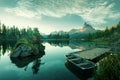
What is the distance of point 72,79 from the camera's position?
21438 millimetres

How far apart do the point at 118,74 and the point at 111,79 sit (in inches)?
29.7

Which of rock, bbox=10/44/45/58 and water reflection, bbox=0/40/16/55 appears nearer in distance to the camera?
rock, bbox=10/44/45/58

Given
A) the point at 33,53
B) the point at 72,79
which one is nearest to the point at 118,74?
the point at 72,79

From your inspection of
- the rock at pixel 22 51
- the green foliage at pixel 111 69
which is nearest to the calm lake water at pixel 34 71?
the rock at pixel 22 51

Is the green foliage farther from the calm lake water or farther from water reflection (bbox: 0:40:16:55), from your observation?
water reflection (bbox: 0:40:16:55)

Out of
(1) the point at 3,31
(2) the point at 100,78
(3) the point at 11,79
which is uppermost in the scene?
(1) the point at 3,31

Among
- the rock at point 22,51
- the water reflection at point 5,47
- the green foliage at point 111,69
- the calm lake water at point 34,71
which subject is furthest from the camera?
the water reflection at point 5,47

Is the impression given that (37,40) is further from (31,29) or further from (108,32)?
(31,29)

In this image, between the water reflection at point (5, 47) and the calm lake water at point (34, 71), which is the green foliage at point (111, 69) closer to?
the calm lake water at point (34, 71)

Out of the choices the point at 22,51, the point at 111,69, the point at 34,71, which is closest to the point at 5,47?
the point at 22,51

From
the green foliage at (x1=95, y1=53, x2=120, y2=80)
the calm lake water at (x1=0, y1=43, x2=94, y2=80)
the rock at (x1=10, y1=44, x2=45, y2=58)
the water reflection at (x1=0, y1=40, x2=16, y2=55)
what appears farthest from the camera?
Answer: the water reflection at (x1=0, y1=40, x2=16, y2=55)

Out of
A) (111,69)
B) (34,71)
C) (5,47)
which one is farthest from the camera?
(5,47)

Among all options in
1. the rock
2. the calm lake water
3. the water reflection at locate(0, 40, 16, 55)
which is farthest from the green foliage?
the water reflection at locate(0, 40, 16, 55)

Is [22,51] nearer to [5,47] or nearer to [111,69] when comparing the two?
[5,47]
